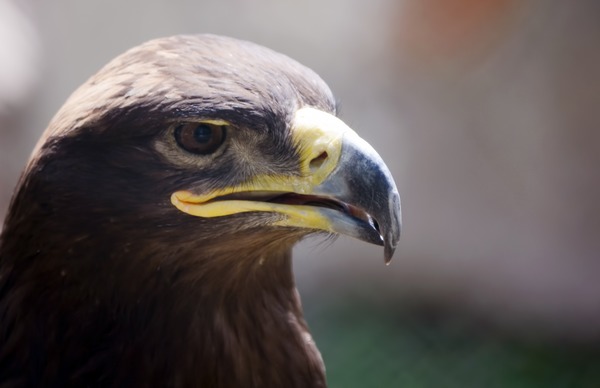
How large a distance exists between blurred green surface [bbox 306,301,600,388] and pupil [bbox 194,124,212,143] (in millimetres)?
2794

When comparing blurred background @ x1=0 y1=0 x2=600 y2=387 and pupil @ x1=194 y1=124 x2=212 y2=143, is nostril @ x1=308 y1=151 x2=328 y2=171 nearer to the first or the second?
Result: pupil @ x1=194 y1=124 x2=212 y2=143

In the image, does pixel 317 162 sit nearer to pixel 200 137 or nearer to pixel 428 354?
pixel 200 137

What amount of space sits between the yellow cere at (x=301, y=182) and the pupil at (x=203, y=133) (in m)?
0.02

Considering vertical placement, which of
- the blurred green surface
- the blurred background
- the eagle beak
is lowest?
the blurred green surface

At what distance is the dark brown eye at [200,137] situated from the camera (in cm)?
205

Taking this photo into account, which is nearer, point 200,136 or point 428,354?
point 200,136

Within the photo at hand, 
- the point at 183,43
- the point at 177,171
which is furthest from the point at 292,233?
the point at 183,43

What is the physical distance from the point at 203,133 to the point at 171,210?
0.61ft

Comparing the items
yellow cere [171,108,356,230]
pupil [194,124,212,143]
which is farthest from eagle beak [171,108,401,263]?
pupil [194,124,212,143]

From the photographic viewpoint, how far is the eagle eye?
2.05 metres

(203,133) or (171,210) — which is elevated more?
(203,133)

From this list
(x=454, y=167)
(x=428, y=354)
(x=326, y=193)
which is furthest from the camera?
(x=454, y=167)

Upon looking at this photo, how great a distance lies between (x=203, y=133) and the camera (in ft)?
6.74

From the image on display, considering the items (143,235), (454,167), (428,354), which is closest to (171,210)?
(143,235)
